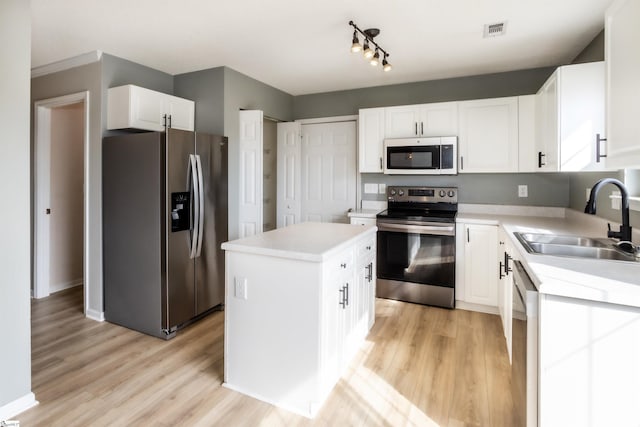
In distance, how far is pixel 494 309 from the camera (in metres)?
3.40

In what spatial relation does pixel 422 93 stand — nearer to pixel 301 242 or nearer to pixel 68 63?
pixel 301 242

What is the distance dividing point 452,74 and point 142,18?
9.89 feet

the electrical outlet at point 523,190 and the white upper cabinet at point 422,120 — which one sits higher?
the white upper cabinet at point 422,120

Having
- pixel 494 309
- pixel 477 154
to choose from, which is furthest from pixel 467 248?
pixel 477 154

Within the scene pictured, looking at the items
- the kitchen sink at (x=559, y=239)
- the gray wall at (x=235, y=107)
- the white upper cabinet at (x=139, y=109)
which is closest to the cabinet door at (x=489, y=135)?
the kitchen sink at (x=559, y=239)

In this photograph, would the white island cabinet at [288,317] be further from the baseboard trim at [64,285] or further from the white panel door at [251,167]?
the baseboard trim at [64,285]

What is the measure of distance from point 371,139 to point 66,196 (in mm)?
3639

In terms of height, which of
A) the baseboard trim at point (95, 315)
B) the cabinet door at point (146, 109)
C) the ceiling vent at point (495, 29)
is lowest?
the baseboard trim at point (95, 315)

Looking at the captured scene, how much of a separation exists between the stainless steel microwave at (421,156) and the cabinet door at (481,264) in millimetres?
699

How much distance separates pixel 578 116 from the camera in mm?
2354

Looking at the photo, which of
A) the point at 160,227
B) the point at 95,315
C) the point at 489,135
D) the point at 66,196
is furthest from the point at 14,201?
the point at 489,135

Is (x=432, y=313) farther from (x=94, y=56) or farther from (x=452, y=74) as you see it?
(x=94, y=56)

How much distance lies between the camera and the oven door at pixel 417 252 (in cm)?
343

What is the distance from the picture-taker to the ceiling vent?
265 cm
